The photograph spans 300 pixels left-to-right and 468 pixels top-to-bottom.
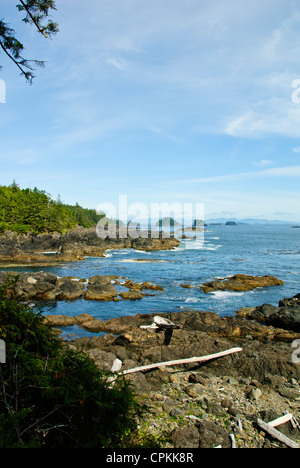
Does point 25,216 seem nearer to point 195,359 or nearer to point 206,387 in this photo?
point 195,359

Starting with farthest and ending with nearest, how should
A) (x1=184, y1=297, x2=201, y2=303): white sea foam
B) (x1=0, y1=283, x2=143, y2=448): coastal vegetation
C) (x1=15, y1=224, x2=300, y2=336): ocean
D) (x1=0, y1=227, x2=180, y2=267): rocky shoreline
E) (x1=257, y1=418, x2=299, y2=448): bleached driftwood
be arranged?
(x1=0, y1=227, x2=180, y2=267): rocky shoreline < (x1=184, y1=297, x2=201, y2=303): white sea foam < (x1=15, y1=224, x2=300, y2=336): ocean < (x1=257, y1=418, x2=299, y2=448): bleached driftwood < (x1=0, y1=283, x2=143, y2=448): coastal vegetation

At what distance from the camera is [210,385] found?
938cm

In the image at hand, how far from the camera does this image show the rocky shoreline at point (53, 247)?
53.4 m

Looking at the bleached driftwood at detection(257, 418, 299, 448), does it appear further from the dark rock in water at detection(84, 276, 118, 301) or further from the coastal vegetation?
the dark rock in water at detection(84, 276, 118, 301)

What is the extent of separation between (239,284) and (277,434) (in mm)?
28228

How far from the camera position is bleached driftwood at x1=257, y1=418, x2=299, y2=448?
21.0 feet

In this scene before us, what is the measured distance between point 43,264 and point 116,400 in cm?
4760

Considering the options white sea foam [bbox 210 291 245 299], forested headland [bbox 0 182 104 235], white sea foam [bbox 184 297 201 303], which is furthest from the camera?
forested headland [bbox 0 182 104 235]

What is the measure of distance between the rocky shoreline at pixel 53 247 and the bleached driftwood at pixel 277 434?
151 feet

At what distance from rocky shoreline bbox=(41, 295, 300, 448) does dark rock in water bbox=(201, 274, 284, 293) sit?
52.5 ft

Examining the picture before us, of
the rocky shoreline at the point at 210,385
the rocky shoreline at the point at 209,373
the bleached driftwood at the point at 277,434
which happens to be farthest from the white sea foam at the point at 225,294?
the bleached driftwood at the point at 277,434

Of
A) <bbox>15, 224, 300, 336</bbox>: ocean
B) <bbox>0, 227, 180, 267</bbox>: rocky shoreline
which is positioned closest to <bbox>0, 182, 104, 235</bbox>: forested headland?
<bbox>0, 227, 180, 267</bbox>: rocky shoreline

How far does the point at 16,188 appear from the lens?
344 ft
